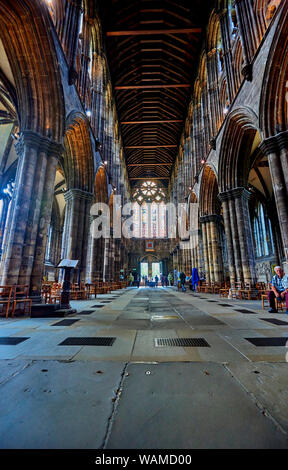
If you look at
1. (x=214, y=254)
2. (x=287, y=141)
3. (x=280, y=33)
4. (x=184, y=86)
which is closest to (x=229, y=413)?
(x=287, y=141)

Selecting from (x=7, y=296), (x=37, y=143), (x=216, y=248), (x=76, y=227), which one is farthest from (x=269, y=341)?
(x=216, y=248)

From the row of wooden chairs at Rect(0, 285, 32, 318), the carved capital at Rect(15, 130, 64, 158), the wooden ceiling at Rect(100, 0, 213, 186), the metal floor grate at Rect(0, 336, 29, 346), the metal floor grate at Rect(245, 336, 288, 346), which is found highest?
the wooden ceiling at Rect(100, 0, 213, 186)

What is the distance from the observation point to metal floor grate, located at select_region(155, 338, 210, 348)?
96.7 inches

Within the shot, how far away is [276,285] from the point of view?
16.9ft

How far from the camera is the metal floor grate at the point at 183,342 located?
2457 millimetres

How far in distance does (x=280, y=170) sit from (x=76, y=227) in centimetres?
833

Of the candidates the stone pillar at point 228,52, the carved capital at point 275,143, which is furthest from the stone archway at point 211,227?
the carved capital at point 275,143

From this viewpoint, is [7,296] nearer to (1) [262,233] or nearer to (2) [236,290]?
(2) [236,290]

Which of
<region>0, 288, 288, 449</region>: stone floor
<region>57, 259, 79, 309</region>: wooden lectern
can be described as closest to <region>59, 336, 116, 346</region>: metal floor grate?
<region>0, 288, 288, 449</region>: stone floor

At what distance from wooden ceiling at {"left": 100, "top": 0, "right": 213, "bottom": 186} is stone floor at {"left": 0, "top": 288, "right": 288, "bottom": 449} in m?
18.5

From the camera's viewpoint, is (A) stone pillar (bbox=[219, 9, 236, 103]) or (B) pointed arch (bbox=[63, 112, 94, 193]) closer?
(A) stone pillar (bbox=[219, 9, 236, 103])

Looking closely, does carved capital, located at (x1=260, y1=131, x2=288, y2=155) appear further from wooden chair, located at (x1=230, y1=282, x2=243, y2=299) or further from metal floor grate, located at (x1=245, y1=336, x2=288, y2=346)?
metal floor grate, located at (x1=245, y1=336, x2=288, y2=346)

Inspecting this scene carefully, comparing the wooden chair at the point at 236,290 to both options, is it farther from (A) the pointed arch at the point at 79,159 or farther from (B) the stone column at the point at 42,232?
(A) the pointed arch at the point at 79,159

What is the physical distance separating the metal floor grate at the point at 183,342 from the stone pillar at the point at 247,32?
30.6 feet
